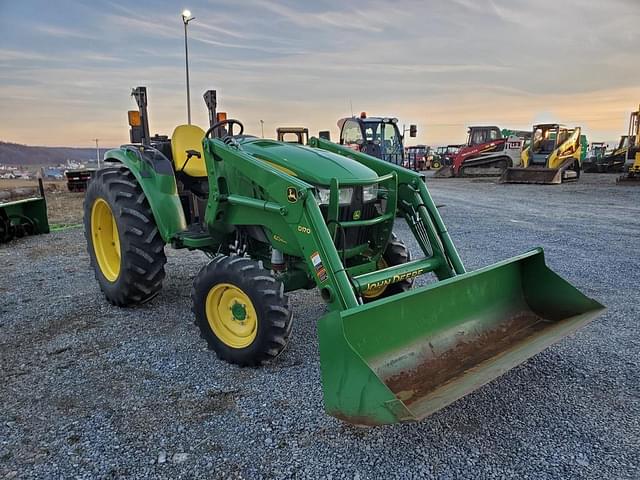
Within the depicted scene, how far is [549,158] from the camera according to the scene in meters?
18.2

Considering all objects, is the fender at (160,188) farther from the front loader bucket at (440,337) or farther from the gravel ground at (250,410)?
the front loader bucket at (440,337)

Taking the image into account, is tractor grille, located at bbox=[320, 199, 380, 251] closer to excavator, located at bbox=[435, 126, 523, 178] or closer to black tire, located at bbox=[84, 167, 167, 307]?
black tire, located at bbox=[84, 167, 167, 307]

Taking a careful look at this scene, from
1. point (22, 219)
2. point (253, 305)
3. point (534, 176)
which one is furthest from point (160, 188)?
Answer: point (534, 176)

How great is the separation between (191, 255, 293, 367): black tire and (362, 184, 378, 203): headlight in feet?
2.86

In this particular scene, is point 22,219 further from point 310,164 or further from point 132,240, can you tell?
point 310,164

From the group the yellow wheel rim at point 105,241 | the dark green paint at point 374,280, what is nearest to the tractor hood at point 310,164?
the dark green paint at point 374,280

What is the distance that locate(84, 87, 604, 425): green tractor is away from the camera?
2.54m

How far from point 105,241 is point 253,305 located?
8.08 ft

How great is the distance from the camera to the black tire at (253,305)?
2.94 m

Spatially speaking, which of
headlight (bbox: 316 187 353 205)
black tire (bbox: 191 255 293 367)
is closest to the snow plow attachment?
black tire (bbox: 191 255 293 367)

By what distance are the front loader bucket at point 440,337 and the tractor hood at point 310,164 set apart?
96cm

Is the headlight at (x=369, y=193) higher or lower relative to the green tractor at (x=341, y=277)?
higher

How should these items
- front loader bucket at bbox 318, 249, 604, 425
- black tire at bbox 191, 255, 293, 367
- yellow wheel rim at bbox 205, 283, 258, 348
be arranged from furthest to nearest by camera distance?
1. yellow wheel rim at bbox 205, 283, 258, 348
2. black tire at bbox 191, 255, 293, 367
3. front loader bucket at bbox 318, 249, 604, 425

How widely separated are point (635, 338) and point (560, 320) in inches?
30.9
